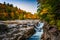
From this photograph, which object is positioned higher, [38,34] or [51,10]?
[51,10]

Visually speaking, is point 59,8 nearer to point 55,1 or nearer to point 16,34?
point 55,1

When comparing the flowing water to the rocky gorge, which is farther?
the flowing water

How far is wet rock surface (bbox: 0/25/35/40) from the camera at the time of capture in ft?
32.0

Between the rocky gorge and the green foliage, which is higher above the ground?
the green foliage

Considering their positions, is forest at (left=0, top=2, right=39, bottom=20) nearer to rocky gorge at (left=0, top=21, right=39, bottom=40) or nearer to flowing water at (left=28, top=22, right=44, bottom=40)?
rocky gorge at (left=0, top=21, right=39, bottom=40)

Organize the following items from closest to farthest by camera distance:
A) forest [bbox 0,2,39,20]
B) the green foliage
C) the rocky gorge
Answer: the green foliage
forest [bbox 0,2,39,20]
the rocky gorge

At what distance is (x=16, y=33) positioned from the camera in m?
10.8

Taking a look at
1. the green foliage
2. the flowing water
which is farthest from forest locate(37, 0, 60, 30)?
the flowing water

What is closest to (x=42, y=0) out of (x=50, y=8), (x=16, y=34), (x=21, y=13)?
(x=50, y=8)

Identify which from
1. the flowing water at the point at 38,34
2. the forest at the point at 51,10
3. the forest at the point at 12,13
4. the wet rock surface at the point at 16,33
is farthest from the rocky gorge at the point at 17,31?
the forest at the point at 51,10

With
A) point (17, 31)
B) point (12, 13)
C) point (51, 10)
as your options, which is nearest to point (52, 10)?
point (51, 10)

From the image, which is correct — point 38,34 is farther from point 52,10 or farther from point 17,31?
point 52,10

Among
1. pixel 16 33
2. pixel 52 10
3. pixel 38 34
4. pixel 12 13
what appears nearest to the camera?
pixel 52 10

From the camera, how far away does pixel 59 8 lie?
5578mm
